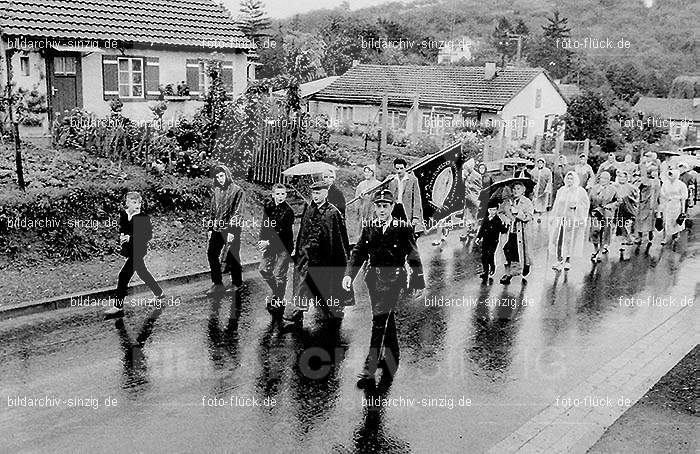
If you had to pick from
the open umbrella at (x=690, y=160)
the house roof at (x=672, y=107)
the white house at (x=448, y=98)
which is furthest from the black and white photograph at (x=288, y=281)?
the house roof at (x=672, y=107)

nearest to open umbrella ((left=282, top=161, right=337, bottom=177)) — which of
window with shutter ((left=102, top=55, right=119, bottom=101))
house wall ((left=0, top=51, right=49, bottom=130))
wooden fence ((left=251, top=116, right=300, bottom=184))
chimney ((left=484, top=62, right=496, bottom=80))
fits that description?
wooden fence ((left=251, top=116, right=300, bottom=184))

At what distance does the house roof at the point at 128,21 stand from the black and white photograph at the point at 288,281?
0.09m

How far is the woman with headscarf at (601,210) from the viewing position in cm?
1445

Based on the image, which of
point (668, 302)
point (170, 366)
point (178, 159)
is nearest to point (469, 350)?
point (170, 366)

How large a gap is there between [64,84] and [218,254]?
13827 mm

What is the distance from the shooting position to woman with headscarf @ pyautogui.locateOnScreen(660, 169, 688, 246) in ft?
53.7

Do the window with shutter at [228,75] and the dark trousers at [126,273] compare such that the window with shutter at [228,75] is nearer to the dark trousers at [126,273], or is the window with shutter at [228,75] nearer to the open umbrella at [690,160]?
the open umbrella at [690,160]

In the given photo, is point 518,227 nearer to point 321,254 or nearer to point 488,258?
point 488,258

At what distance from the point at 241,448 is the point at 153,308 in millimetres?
4432

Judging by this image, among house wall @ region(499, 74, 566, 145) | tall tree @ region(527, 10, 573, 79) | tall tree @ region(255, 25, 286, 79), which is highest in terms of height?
tall tree @ region(527, 10, 573, 79)

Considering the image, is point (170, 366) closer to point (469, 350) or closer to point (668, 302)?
point (469, 350)

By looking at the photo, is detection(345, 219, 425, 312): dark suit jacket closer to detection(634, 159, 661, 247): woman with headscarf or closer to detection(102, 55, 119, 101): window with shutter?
detection(634, 159, 661, 247): woman with headscarf

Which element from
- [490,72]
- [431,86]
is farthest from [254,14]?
[490,72]

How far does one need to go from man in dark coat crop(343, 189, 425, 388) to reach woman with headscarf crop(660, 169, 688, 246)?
9791mm
